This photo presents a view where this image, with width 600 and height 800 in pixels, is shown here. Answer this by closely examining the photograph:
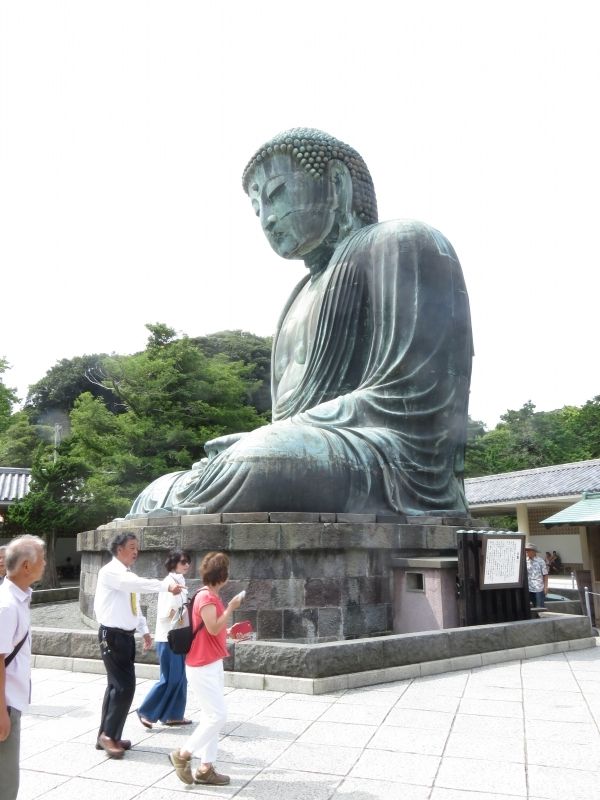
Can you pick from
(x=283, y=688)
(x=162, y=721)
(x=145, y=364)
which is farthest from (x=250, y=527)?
(x=145, y=364)

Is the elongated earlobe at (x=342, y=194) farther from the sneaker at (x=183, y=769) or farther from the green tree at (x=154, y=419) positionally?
the green tree at (x=154, y=419)

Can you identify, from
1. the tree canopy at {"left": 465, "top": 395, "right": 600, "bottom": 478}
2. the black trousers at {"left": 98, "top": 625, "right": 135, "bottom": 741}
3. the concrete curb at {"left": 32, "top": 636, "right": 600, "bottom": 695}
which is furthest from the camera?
the tree canopy at {"left": 465, "top": 395, "right": 600, "bottom": 478}

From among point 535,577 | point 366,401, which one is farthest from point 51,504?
point 535,577

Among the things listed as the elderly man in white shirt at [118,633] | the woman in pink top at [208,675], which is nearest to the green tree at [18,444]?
the elderly man in white shirt at [118,633]

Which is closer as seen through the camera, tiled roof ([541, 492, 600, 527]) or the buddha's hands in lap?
the buddha's hands in lap

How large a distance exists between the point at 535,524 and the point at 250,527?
18115 millimetres

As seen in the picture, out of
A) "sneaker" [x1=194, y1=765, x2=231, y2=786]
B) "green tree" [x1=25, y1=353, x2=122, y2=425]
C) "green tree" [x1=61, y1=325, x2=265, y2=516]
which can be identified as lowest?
"sneaker" [x1=194, y1=765, x2=231, y2=786]

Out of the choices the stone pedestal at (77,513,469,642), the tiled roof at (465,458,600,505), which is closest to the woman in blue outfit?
the stone pedestal at (77,513,469,642)

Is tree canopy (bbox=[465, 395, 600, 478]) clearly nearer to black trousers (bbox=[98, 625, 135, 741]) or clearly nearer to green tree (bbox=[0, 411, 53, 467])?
green tree (bbox=[0, 411, 53, 467])

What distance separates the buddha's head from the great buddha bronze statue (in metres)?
0.02

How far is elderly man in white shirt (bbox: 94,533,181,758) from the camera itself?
3418 millimetres

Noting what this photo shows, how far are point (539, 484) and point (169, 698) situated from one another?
17730 mm

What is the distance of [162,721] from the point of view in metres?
3.89

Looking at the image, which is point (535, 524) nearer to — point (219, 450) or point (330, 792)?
point (219, 450)
